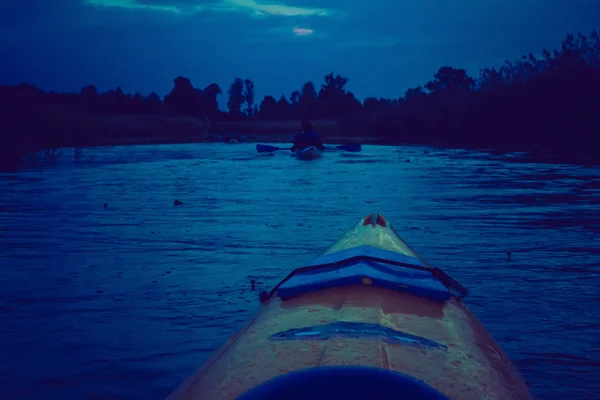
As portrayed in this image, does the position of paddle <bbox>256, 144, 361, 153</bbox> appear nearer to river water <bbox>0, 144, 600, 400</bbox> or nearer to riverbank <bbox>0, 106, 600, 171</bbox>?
riverbank <bbox>0, 106, 600, 171</bbox>

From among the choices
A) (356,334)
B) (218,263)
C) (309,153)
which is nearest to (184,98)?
(309,153)

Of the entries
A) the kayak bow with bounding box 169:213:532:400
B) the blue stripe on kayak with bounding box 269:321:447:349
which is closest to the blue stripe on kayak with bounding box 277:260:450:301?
the kayak bow with bounding box 169:213:532:400

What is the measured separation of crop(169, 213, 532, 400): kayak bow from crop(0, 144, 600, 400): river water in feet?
3.62

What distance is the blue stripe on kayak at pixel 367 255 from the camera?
12.3 ft

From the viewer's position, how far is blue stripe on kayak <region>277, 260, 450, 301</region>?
10.5 ft

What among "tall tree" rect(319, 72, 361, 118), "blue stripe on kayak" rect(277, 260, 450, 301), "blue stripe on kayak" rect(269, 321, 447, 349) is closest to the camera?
"blue stripe on kayak" rect(269, 321, 447, 349)

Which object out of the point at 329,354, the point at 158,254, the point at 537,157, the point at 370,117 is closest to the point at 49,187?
the point at 158,254

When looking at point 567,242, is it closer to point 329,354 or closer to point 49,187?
point 329,354

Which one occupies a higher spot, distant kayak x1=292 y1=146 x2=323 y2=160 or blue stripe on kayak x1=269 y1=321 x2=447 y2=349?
blue stripe on kayak x1=269 y1=321 x2=447 y2=349

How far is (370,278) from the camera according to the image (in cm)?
320

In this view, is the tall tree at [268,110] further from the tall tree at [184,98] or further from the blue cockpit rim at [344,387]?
the blue cockpit rim at [344,387]

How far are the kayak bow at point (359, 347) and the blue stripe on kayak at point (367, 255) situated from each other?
0.11m

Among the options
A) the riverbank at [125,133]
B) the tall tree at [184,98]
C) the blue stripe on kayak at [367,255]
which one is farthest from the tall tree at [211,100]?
the blue stripe on kayak at [367,255]

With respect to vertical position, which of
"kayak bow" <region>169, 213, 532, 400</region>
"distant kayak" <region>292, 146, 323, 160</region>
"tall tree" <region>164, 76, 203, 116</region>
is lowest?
"distant kayak" <region>292, 146, 323, 160</region>
